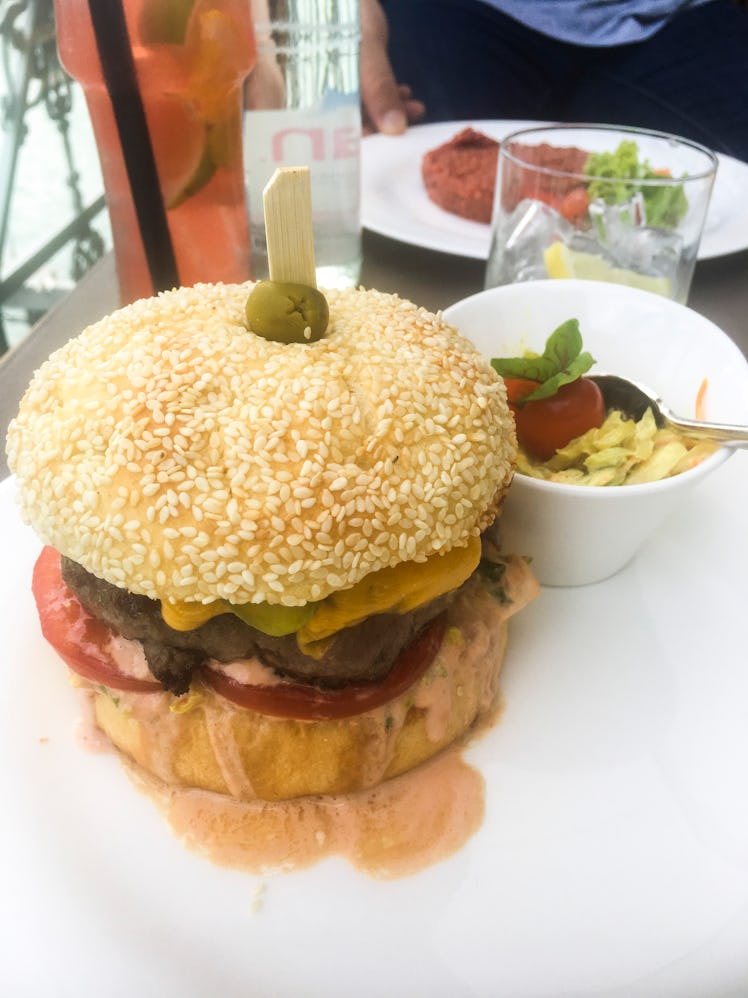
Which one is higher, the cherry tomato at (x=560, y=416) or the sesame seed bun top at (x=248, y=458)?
the sesame seed bun top at (x=248, y=458)

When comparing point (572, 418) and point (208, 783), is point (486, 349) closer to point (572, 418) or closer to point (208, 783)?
point (572, 418)

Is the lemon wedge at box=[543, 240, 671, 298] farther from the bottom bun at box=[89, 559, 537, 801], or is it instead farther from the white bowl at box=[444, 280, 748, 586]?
the bottom bun at box=[89, 559, 537, 801]

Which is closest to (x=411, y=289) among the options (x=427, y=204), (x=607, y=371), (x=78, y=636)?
(x=427, y=204)

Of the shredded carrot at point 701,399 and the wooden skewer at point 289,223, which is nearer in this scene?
the wooden skewer at point 289,223

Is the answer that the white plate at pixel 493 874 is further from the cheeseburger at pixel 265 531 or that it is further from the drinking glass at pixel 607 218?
the drinking glass at pixel 607 218

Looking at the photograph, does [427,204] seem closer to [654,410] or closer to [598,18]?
[654,410]

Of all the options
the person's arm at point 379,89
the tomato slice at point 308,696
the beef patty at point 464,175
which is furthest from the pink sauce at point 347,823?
the person's arm at point 379,89
